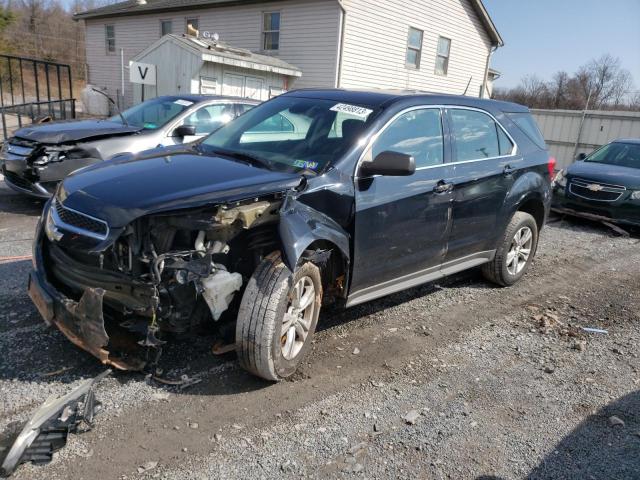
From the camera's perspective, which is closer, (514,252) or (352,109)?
(352,109)

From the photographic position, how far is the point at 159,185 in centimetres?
304

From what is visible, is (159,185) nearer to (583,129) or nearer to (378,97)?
(378,97)

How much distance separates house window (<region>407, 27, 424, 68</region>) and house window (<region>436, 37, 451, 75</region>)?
113 cm

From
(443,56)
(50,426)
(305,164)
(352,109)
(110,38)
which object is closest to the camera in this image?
(50,426)

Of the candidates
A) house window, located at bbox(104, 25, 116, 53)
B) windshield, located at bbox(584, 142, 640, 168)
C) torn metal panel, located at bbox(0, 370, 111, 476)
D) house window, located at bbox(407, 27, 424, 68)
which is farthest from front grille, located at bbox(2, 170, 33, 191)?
house window, located at bbox(104, 25, 116, 53)

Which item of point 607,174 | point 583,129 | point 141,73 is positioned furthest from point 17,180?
point 583,129

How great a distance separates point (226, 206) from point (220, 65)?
13.8m

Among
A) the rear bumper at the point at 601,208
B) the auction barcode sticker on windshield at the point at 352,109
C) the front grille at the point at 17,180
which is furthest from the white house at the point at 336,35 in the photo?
the auction barcode sticker on windshield at the point at 352,109

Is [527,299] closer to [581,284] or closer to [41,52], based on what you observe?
[581,284]

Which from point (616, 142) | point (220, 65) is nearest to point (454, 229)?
point (616, 142)

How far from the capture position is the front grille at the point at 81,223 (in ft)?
9.40

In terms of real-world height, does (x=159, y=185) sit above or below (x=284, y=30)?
below

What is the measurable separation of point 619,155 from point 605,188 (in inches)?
65.4

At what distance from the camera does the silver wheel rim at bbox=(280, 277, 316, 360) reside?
3.23 metres
